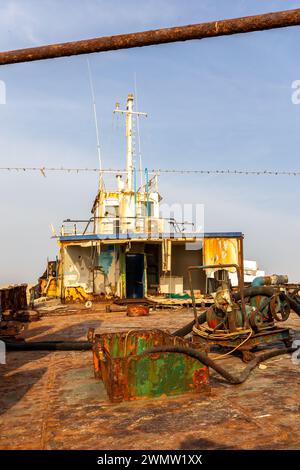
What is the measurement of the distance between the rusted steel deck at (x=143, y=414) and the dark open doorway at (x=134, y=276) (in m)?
15.2

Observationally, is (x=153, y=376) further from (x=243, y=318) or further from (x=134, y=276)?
(x=134, y=276)

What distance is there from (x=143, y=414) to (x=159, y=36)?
4.07 m

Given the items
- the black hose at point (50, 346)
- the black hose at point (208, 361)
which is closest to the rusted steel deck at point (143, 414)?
the black hose at point (208, 361)

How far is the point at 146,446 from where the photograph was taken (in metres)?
3.99

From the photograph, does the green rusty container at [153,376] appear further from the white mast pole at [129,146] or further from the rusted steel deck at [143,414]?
the white mast pole at [129,146]

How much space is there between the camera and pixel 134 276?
23.4 metres

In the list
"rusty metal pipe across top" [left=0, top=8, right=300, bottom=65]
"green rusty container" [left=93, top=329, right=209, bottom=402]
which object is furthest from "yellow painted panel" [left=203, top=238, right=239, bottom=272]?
"rusty metal pipe across top" [left=0, top=8, right=300, bottom=65]

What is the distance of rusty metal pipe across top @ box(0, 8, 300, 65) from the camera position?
293 centimetres

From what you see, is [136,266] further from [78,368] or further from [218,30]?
[218,30]

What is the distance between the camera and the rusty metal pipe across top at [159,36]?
9.61ft

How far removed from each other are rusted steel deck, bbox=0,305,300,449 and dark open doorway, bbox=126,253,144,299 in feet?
50.0


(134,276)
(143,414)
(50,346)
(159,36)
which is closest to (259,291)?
(143,414)

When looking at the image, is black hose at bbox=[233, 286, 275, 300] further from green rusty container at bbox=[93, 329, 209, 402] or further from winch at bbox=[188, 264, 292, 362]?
green rusty container at bbox=[93, 329, 209, 402]
